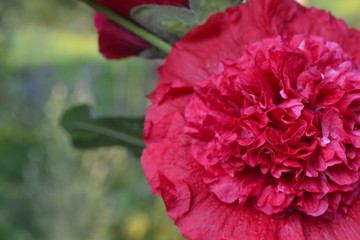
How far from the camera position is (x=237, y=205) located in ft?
1.62

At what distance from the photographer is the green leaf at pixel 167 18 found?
1.88 feet

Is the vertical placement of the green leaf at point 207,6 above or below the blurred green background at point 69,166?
above

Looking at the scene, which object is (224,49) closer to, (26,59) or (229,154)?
(229,154)

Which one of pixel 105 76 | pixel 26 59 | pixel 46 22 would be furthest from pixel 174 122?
pixel 46 22

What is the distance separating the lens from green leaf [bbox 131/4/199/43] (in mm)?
573

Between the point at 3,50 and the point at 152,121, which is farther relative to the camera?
the point at 3,50

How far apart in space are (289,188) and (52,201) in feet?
6.17

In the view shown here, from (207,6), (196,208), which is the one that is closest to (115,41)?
(207,6)

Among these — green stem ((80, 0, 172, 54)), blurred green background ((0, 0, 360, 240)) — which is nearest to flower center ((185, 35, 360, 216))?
green stem ((80, 0, 172, 54))

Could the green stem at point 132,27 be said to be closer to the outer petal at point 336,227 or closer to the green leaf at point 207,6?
the green leaf at point 207,6

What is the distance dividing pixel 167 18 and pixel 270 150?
0.61 feet

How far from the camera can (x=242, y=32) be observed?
55 cm

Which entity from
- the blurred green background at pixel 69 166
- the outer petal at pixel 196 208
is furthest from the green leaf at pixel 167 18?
the blurred green background at pixel 69 166

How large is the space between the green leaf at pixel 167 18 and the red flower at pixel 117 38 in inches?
0.6
